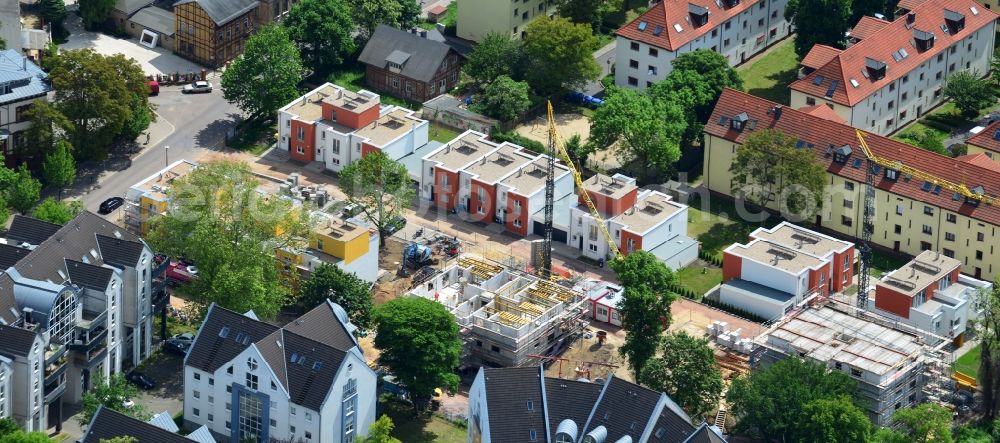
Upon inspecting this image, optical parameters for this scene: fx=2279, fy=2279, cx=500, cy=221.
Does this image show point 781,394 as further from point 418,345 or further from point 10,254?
point 10,254

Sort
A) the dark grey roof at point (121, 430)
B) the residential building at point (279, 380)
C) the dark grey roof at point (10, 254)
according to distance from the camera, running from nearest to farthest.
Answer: the dark grey roof at point (121, 430), the residential building at point (279, 380), the dark grey roof at point (10, 254)

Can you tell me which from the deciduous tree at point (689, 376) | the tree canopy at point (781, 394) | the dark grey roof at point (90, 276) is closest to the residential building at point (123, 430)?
the dark grey roof at point (90, 276)

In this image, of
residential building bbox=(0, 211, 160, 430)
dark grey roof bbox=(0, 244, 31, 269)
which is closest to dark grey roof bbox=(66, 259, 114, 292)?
residential building bbox=(0, 211, 160, 430)

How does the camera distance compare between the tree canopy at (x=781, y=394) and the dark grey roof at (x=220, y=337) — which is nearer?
the tree canopy at (x=781, y=394)

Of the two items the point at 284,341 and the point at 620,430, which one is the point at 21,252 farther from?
the point at 620,430

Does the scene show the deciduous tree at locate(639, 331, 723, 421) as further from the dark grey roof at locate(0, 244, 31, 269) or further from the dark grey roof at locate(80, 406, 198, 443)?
the dark grey roof at locate(0, 244, 31, 269)

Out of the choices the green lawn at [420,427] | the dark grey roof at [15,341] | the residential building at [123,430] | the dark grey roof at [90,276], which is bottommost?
the green lawn at [420,427]

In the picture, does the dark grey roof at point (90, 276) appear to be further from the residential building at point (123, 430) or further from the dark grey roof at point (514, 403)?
the dark grey roof at point (514, 403)

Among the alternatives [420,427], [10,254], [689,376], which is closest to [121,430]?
[10,254]
